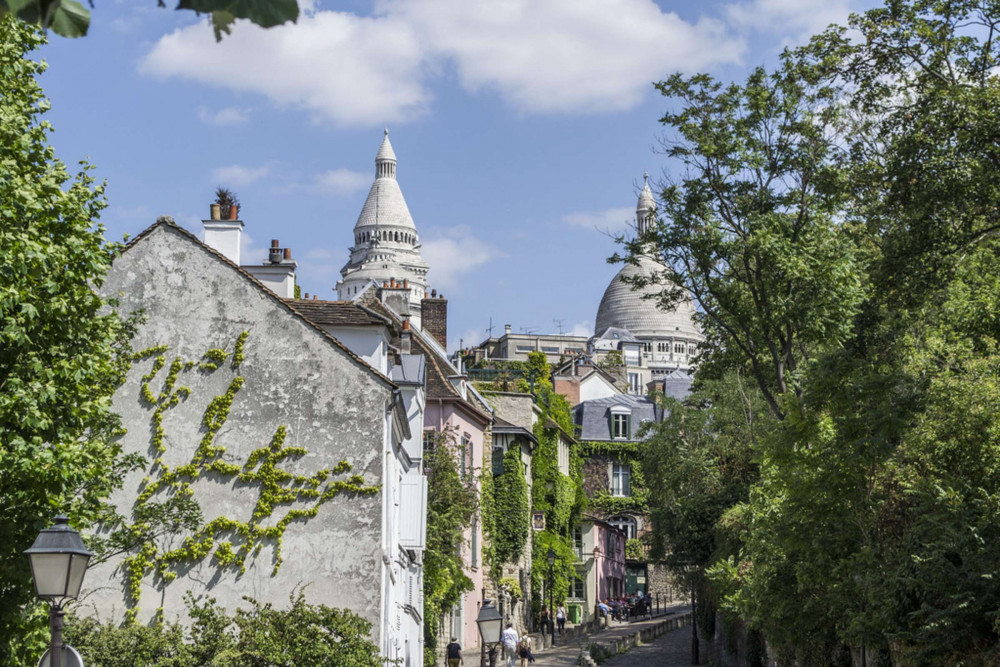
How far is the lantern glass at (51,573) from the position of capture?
37.4 ft

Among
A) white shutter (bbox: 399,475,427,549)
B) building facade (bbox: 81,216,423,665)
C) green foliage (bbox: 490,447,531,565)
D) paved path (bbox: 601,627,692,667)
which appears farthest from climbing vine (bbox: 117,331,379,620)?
green foliage (bbox: 490,447,531,565)

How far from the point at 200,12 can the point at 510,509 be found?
4566 centimetres

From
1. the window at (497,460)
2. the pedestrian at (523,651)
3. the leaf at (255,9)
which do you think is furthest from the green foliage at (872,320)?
the window at (497,460)

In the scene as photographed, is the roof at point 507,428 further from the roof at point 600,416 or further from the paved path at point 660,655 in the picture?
the roof at point 600,416

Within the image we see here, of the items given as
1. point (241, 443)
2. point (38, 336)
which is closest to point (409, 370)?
point (241, 443)

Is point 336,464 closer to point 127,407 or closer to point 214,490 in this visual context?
point 214,490

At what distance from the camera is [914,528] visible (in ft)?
59.1

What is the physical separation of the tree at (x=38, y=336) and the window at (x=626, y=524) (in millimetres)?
66271

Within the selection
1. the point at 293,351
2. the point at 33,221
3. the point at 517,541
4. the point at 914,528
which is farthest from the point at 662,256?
the point at 517,541

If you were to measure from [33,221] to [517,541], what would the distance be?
115ft

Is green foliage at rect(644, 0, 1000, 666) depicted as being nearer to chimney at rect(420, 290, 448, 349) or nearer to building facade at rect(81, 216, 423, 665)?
building facade at rect(81, 216, 423, 665)

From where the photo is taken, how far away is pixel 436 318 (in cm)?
5041

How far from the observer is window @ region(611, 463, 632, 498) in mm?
A: 80812

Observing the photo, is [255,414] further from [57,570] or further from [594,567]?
[594,567]
